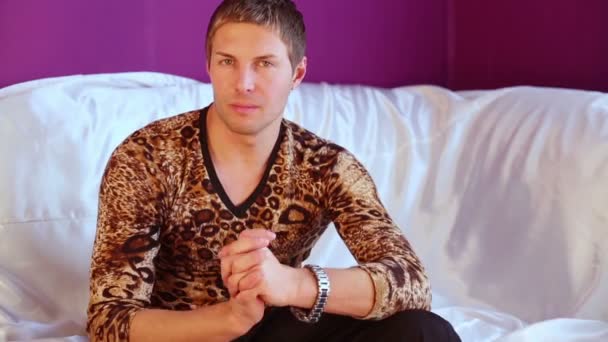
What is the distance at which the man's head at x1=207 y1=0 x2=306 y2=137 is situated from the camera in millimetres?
1590

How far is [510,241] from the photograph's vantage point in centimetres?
224

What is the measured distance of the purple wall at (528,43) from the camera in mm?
2557

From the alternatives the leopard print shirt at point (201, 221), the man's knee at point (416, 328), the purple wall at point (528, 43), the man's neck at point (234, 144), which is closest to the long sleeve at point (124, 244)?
the leopard print shirt at point (201, 221)

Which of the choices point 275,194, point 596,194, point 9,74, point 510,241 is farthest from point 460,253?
point 9,74

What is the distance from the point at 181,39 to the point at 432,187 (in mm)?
702

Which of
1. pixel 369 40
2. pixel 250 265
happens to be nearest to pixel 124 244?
pixel 250 265

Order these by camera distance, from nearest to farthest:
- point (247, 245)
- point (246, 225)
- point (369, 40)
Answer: point (247, 245) → point (246, 225) → point (369, 40)

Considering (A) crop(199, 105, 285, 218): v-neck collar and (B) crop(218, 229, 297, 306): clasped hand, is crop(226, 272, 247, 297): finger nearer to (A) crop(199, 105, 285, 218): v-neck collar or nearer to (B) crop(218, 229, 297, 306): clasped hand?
(B) crop(218, 229, 297, 306): clasped hand

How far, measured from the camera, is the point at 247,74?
1587 millimetres

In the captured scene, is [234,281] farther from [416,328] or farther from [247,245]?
[416,328]

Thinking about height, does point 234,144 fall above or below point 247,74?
below

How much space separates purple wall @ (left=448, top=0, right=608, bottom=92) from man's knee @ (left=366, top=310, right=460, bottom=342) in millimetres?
1239

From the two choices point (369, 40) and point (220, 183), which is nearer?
point (220, 183)

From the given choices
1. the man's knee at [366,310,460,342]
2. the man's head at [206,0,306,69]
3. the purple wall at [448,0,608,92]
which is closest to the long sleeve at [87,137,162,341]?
the man's head at [206,0,306,69]
